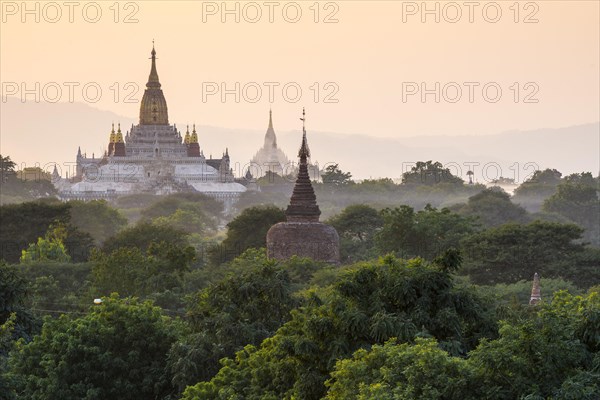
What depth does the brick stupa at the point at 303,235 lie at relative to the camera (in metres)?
98.1

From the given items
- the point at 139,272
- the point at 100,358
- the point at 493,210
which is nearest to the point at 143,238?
the point at 139,272

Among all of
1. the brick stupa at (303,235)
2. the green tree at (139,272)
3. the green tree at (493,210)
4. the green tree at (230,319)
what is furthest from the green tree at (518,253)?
the green tree at (493,210)

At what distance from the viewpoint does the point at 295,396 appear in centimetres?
4675

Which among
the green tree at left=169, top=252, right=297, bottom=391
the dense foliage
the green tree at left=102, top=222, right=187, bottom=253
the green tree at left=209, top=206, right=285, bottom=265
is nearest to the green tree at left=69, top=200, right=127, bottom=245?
the green tree at left=102, top=222, right=187, bottom=253

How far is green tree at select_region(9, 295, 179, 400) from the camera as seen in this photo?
56344 millimetres

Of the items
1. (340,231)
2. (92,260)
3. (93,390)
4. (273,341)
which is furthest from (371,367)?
(340,231)

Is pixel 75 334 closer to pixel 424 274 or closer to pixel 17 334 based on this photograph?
pixel 17 334

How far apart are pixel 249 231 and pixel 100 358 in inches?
2330

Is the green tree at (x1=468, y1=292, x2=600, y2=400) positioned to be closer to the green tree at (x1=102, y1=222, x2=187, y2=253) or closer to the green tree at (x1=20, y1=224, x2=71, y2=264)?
the green tree at (x1=20, y1=224, x2=71, y2=264)

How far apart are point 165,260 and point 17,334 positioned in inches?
1277

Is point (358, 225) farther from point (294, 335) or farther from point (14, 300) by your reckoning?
point (294, 335)

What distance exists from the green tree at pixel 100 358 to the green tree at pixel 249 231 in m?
52.4

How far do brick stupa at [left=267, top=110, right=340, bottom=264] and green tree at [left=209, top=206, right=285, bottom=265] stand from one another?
11.5 meters

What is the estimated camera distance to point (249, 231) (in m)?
116
